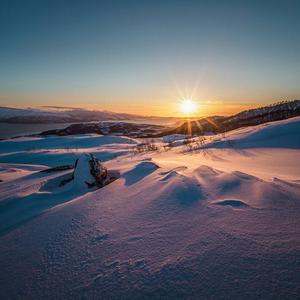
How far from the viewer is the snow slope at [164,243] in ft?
3.81

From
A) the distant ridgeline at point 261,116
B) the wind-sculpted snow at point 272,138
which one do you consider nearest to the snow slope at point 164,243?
the wind-sculpted snow at point 272,138

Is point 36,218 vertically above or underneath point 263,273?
underneath

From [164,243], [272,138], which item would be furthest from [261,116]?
[164,243]

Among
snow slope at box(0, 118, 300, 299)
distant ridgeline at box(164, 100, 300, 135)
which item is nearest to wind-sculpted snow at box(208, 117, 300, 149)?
Result: snow slope at box(0, 118, 300, 299)

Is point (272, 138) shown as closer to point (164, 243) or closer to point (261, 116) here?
point (164, 243)

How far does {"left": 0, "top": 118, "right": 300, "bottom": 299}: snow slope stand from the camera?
1.16 meters

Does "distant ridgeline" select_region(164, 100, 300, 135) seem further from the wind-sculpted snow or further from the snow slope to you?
the snow slope

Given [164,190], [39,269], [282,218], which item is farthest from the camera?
[164,190]

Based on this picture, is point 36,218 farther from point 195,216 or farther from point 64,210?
point 195,216

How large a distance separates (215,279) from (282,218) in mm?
914

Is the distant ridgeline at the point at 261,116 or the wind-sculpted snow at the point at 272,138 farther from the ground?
the distant ridgeline at the point at 261,116

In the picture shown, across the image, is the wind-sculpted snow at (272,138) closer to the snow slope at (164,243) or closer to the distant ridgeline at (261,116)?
the snow slope at (164,243)

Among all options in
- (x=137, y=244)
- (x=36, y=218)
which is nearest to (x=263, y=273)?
(x=137, y=244)

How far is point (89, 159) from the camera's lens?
4.33 m
